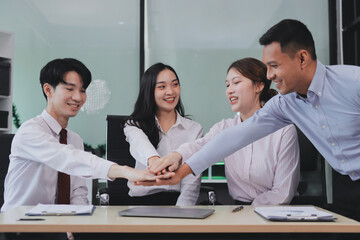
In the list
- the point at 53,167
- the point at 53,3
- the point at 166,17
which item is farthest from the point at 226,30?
the point at 53,167

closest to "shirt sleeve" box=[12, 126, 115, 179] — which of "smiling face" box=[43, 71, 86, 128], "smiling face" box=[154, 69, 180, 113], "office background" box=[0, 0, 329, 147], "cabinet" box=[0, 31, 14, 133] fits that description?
"smiling face" box=[43, 71, 86, 128]

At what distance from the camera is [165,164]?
73.7 inches

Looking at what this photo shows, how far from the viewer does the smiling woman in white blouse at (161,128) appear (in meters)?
2.36

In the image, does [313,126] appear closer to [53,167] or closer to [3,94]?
[53,167]

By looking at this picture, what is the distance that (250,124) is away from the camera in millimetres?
1927

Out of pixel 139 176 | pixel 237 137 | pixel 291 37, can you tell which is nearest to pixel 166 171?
pixel 139 176

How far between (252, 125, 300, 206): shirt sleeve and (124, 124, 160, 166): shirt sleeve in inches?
23.7

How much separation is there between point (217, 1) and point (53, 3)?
5.89 feet

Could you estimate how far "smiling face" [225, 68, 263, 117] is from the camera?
7.48 feet

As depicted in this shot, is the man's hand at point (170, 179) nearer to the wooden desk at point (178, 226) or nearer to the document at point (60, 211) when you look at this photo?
the document at point (60, 211)

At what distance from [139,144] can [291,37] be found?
99 cm

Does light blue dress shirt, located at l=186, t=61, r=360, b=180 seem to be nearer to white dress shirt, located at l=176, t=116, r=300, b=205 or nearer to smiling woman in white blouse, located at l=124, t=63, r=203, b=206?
white dress shirt, located at l=176, t=116, r=300, b=205

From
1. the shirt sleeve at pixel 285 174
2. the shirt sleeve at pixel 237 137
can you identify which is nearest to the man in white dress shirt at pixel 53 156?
the shirt sleeve at pixel 237 137

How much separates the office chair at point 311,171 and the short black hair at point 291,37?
2.46ft
